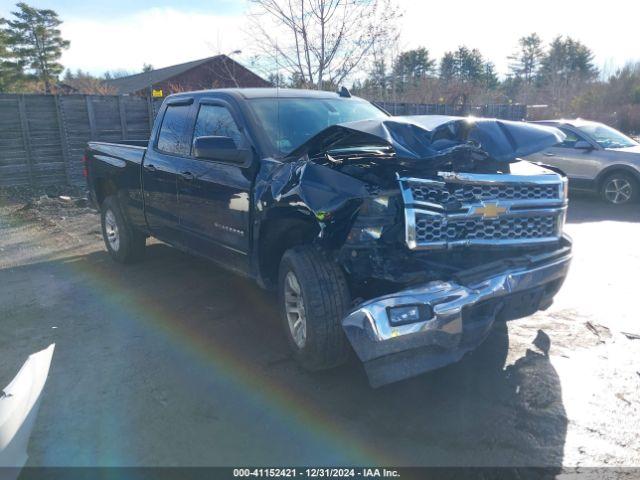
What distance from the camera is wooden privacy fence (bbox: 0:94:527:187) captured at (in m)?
12.6

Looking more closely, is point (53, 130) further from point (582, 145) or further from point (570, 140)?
point (582, 145)

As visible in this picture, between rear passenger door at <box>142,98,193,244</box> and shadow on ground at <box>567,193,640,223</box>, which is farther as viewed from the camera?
shadow on ground at <box>567,193,640,223</box>

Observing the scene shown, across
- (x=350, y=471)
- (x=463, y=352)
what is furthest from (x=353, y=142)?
(x=350, y=471)

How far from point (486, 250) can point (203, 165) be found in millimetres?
2643

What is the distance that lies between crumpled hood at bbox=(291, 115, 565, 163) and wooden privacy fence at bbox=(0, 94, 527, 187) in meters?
11.1

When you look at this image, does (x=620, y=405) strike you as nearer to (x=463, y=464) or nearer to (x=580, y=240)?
(x=463, y=464)

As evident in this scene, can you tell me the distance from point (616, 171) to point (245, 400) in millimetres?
9469

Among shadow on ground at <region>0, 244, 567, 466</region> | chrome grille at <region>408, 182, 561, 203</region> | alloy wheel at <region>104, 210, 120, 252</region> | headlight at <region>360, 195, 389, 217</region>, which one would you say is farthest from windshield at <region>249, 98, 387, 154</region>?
alloy wheel at <region>104, 210, 120, 252</region>

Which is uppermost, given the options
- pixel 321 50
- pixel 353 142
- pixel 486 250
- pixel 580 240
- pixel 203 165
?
pixel 321 50

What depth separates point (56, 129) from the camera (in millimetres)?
13164

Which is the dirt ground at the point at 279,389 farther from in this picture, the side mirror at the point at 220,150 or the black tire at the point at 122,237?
the side mirror at the point at 220,150

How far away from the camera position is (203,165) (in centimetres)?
497

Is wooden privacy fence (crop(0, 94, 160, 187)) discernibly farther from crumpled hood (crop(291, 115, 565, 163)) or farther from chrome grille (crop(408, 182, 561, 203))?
chrome grille (crop(408, 182, 561, 203))

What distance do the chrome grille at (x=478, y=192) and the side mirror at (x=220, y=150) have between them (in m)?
1.57
